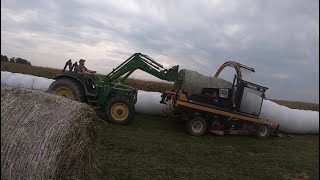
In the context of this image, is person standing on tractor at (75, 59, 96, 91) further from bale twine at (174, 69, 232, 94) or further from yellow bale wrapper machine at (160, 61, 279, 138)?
bale twine at (174, 69, 232, 94)

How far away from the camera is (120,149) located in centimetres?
909

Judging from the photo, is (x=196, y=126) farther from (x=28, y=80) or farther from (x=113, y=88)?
(x=28, y=80)

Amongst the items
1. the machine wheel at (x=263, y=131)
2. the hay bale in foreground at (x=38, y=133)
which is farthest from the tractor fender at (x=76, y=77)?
the hay bale in foreground at (x=38, y=133)

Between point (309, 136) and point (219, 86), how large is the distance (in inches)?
217

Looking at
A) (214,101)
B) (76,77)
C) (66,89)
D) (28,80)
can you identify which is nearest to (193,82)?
(214,101)

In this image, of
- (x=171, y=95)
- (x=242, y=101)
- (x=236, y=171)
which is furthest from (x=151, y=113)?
(x=236, y=171)

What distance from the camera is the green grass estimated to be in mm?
7691

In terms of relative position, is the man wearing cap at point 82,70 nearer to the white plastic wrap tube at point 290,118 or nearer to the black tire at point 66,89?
the black tire at point 66,89

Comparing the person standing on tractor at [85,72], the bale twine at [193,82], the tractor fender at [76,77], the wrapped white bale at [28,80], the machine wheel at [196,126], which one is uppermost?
the bale twine at [193,82]

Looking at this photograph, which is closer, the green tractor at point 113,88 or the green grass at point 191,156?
the green grass at point 191,156

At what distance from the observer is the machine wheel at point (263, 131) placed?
575 inches

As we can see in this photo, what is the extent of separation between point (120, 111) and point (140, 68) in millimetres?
1600

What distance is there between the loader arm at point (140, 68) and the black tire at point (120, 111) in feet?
2.86

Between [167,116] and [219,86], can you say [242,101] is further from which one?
[167,116]
